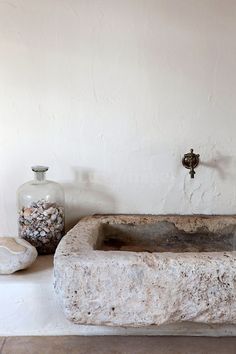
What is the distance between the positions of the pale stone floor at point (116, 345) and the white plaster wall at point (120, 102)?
482 mm

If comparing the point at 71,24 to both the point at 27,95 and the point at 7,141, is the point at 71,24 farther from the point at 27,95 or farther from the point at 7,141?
the point at 7,141

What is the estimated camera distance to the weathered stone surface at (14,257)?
117 cm

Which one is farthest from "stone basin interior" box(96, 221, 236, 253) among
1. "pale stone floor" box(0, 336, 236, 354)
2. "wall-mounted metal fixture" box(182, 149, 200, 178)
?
"pale stone floor" box(0, 336, 236, 354)

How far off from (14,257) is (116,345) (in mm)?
384

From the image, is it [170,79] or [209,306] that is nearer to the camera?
[209,306]

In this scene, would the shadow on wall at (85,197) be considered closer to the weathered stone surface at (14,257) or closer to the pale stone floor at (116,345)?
the weathered stone surface at (14,257)

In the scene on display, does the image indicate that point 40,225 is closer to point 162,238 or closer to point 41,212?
point 41,212

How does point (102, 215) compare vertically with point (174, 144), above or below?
below

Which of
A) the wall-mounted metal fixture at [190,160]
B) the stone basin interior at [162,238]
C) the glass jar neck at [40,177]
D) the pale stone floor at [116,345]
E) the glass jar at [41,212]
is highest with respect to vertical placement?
the wall-mounted metal fixture at [190,160]

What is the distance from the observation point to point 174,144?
1452 millimetres

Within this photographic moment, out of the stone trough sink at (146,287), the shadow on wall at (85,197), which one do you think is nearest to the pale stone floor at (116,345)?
the stone trough sink at (146,287)

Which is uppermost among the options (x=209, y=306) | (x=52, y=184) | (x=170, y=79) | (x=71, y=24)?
(x=71, y=24)

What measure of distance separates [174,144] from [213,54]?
1.12ft

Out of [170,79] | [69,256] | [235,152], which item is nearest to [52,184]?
[69,256]
